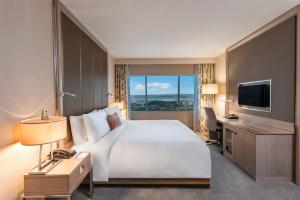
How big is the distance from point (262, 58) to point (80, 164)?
11.4ft

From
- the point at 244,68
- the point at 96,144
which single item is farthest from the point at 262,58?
the point at 96,144

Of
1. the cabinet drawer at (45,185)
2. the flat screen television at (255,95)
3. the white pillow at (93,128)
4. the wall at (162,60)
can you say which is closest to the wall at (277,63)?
the flat screen television at (255,95)

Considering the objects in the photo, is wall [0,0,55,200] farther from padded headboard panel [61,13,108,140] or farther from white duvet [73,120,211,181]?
white duvet [73,120,211,181]

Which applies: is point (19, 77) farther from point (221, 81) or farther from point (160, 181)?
point (221, 81)

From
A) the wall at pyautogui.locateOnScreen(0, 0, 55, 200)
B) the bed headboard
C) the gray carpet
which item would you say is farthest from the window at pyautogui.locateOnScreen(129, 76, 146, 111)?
the wall at pyautogui.locateOnScreen(0, 0, 55, 200)

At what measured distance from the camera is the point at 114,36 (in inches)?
158

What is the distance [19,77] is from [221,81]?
5200 millimetres

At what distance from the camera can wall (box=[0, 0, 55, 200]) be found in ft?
5.49

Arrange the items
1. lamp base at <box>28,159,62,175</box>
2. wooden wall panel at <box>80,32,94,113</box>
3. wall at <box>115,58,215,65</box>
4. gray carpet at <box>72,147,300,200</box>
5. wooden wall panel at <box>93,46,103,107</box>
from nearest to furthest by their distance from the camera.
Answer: lamp base at <box>28,159,62,175</box> → gray carpet at <box>72,147,300,200</box> → wooden wall panel at <box>80,32,94,113</box> → wooden wall panel at <box>93,46,103,107</box> → wall at <box>115,58,215,65</box>

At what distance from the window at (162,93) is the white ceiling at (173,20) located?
224cm

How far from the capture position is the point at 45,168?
75.0 inches

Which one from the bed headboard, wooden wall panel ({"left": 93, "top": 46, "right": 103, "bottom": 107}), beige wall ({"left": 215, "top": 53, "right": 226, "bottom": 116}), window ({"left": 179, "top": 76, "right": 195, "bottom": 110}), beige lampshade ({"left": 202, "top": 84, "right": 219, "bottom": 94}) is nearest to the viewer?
the bed headboard

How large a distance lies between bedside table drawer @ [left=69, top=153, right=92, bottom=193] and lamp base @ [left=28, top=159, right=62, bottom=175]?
230mm

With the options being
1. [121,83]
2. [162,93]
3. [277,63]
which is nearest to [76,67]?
[277,63]
